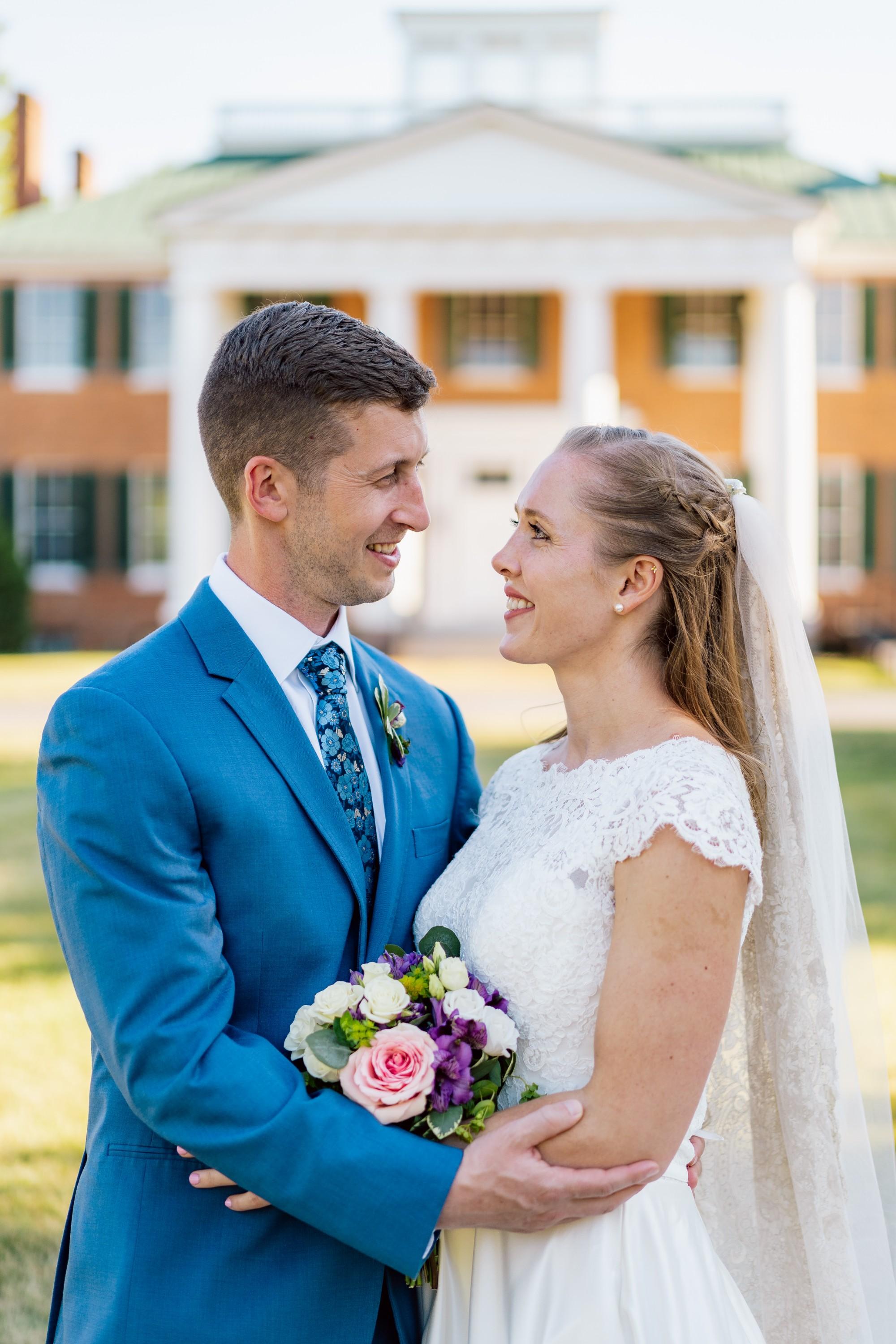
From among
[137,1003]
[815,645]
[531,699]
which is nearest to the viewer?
[137,1003]

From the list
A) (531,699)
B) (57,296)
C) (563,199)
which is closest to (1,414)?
(57,296)

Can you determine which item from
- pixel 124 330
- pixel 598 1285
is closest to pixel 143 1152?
pixel 598 1285

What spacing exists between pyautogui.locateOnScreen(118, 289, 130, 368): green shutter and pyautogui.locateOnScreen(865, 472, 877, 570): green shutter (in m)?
14.9

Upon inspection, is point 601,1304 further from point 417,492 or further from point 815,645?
point 815,645

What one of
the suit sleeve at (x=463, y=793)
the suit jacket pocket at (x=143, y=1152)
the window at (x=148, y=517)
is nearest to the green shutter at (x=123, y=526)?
the window at (x=148, y=517)

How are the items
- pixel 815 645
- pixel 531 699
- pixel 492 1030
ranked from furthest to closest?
pixel 815 645
pixel 531 699
pixel 492 1030

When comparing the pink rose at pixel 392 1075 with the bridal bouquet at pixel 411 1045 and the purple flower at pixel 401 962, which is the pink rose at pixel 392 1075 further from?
the purple flower at pixel 401 962

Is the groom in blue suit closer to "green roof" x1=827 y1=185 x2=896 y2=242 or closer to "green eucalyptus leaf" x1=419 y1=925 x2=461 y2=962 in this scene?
"green eucalyptus leaf" x1=419 y1=925 x2=461 y2=962

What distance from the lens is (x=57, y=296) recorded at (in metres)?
27.4

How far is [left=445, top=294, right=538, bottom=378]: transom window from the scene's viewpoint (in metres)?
26.4

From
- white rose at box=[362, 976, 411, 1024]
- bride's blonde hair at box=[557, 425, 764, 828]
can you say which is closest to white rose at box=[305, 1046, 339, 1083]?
white rose at box=[362, 976, 411, 1024]

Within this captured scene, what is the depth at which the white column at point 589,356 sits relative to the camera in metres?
24.3

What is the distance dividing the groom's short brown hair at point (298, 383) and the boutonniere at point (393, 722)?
1.75 ft

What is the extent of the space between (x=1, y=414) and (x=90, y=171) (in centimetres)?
1006
